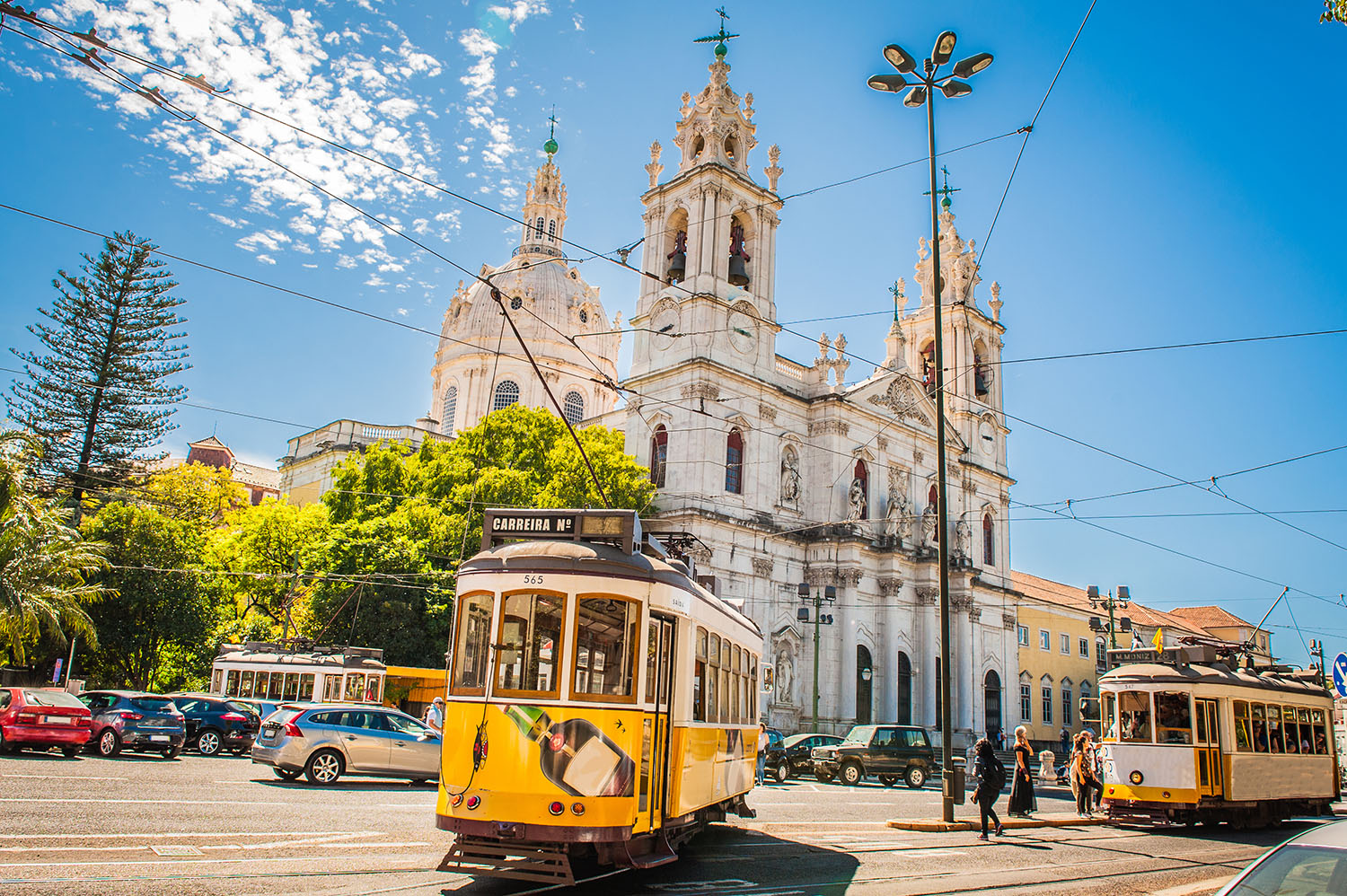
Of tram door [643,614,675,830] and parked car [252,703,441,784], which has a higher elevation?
tram door [643,614,675,830]

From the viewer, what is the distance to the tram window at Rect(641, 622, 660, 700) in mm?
7977

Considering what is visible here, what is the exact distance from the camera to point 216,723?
20906 millimetres

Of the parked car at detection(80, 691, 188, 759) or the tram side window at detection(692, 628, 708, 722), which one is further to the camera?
the parked car at detection(80, 691, 188, 759)

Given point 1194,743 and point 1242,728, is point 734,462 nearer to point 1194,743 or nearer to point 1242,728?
point 1242,728

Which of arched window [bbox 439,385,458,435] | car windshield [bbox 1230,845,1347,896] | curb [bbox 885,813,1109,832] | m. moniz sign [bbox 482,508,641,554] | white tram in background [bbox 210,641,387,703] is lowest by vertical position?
curb [bbox 885,813,1109,832]

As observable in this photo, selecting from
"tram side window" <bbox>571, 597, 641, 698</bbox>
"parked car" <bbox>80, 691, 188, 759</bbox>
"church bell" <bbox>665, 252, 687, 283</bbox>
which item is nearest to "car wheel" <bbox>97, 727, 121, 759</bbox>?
"parked car" <bbox>80, 691, 188, 759</bbox>

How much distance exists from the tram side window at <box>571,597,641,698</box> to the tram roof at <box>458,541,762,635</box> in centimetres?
26

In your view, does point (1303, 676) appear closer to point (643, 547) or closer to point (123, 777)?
point (643, 547)

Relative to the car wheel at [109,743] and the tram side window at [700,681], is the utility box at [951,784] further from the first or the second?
the car wheel at [109,743]

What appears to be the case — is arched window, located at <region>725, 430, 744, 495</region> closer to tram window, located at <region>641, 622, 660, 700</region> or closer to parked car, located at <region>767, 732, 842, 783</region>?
→ parked car, located at <region>767, 732, 842, 783</region>

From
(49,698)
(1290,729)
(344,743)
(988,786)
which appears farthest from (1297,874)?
(49,698)

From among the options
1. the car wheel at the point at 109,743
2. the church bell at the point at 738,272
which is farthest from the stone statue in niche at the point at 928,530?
the car wheel at the point at 109,743

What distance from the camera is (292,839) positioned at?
955 centimetres

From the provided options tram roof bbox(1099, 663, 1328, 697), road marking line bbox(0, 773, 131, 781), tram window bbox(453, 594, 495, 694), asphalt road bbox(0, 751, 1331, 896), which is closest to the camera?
asphalt road bbox(0, 751, 1331, 896)
